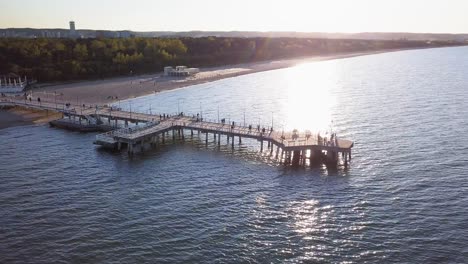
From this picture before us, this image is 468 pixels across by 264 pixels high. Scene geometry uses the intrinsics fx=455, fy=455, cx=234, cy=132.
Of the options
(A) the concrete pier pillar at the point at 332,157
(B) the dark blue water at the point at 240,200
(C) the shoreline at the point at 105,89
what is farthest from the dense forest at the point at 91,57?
(A) the concrete pier pillar at the point at 332,157

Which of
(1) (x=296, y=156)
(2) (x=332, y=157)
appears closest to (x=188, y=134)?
(1) (x=296, y=156)

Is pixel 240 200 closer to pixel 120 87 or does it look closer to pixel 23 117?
pixel 23 117

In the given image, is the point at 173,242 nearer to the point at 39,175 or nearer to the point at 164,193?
the point at 164,193

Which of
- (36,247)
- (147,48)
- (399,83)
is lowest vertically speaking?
(36,247)

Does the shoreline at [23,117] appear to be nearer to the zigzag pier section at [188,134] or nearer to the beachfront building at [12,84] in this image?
the zigzag pier section at [188,134]

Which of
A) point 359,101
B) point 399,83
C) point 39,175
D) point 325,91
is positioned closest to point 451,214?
point 39,175
